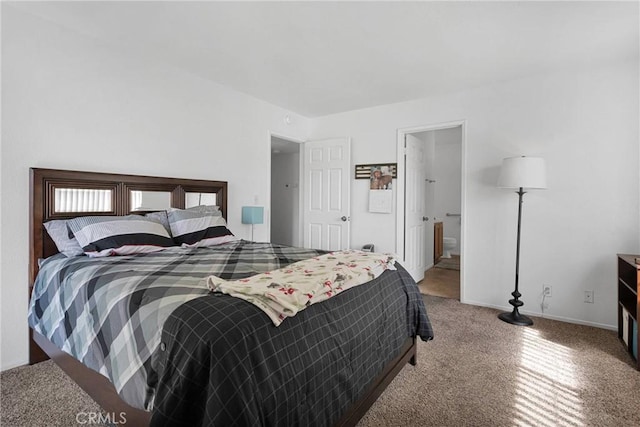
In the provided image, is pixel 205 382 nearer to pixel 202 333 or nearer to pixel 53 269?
pixel 202 333

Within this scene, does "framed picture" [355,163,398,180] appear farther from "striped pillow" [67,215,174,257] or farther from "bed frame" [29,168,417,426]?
"striped pillow" [67,215,174,257]

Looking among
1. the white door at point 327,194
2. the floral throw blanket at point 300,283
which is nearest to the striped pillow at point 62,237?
the floral throw blanket at point 300,283

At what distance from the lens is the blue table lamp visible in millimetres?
3744

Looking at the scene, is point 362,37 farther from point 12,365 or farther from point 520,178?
point 12,365

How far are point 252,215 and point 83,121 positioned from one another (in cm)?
180

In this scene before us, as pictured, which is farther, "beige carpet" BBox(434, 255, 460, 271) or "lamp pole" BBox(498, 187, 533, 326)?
"beige carpet" BBox(434, 255, 460, 271)

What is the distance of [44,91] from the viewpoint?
2.33m

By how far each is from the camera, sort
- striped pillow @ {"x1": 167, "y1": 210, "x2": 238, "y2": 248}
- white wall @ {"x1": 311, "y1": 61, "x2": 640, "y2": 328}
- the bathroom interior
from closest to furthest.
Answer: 1. striped pillow @ {"x1": 167, "y1": 210, "x2": 238, "y2": 248}
2. white wall @ {"x1": 311, "y1": 61, "x2": 640, "y2": 328}
3. the bathroom interior

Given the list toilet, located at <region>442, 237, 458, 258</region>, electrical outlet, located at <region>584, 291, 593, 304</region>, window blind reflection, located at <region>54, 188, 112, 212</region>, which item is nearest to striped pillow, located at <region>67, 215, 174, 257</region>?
window blind reflection, located at <region>54, 188, 112, 212</region>

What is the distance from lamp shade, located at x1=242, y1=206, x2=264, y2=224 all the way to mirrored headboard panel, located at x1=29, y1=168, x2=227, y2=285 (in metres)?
0.54

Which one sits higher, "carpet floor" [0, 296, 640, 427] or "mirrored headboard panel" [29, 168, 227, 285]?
"mirrored headboard panel" [29, 168, 227, 285]

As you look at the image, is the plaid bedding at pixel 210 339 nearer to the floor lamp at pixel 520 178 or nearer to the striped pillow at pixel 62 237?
the striped pillow at pixel 62 237

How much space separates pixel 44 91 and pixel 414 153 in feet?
13.0

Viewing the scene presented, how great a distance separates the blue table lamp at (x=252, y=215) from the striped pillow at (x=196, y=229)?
74 cm
